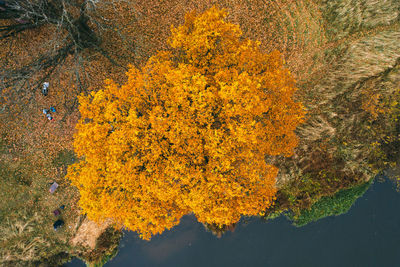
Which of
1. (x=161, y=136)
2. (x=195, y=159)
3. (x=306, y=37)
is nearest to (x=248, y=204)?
(x=195, y=159)

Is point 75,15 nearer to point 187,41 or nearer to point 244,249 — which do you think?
point 187,41

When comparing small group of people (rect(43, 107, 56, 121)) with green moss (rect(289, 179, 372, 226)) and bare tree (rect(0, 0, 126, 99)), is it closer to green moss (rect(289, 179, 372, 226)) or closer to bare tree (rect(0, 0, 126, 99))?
bare tree (rect(0, 0, 126, 99))

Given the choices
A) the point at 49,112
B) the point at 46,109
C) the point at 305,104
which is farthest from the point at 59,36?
the point at 305,104

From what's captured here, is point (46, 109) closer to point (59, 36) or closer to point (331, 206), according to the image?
point (59, 36)

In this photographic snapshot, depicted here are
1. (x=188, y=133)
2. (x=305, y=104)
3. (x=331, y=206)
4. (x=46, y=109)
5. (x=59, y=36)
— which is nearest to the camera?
(x=188, y=133)

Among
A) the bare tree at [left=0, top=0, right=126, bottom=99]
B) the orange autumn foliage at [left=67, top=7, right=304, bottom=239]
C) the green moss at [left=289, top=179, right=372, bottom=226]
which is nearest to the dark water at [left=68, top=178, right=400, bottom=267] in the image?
the green moss at [left=289, top=179, right=372, bottom=226]

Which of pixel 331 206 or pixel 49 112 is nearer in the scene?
pixel 49 112

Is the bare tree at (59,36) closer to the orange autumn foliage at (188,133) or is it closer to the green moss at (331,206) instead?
the orange autumn foliage at (188,133)
